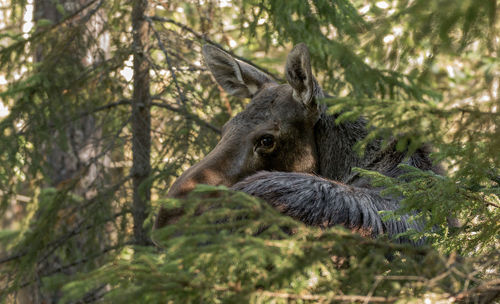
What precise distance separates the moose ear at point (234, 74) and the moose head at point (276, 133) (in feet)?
1.45

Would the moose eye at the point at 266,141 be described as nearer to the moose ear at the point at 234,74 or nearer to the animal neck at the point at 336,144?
the animal neck at the point at 336,144

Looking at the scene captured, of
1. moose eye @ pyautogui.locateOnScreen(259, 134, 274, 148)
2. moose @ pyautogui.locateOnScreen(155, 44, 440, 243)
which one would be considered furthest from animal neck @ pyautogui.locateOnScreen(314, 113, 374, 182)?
moose eye @ pyautogui.locateOnScreen(259, 134, 274, 148)

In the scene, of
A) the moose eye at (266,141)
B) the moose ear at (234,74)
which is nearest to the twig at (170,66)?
the moose ear at (234,74)

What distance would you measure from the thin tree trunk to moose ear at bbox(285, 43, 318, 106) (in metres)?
1.92

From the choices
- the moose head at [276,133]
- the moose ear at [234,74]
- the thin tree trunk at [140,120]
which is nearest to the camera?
the moose head at [276,133]

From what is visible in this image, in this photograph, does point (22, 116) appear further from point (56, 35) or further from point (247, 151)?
point (247, 151)

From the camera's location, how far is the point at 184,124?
18.2 feet

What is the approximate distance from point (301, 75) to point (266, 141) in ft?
1.91

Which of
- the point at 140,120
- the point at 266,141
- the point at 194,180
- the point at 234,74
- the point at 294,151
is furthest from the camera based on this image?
the point at 140,120

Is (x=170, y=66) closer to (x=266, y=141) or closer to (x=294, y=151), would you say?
(x=266, y=141)

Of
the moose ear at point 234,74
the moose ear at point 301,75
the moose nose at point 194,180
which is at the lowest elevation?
the moose nose at point 194,180

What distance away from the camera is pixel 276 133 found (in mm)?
4199

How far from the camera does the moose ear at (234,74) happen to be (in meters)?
4.91

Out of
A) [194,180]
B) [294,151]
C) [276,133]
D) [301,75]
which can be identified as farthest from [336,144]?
[194,180]
